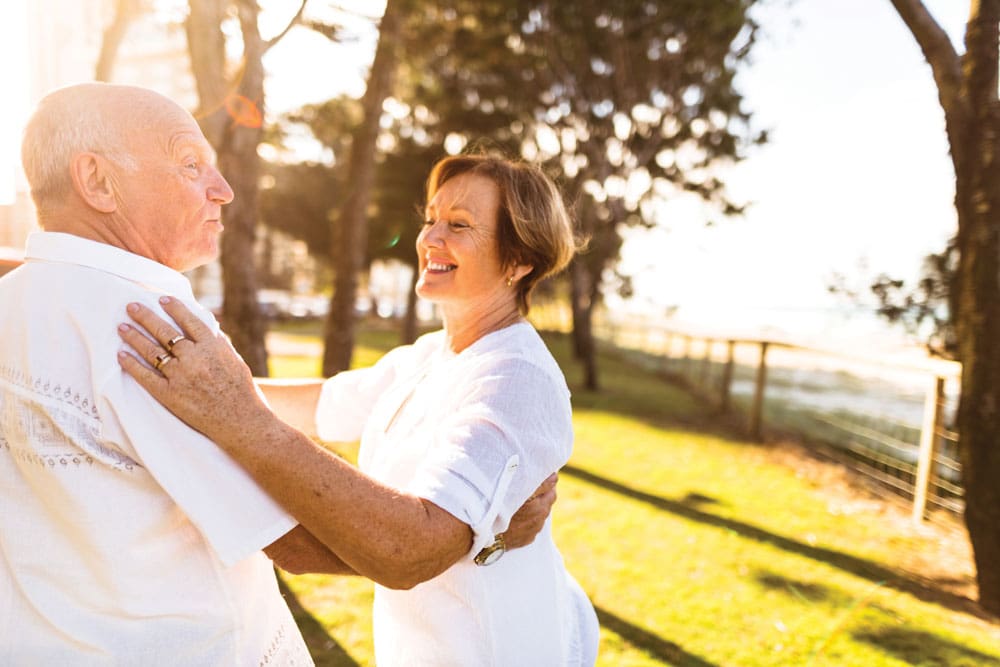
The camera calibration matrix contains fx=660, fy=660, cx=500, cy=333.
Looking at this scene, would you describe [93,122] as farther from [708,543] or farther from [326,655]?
[708,543]

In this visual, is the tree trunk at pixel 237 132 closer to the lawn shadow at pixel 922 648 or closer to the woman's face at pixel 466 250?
the woman's face at pixel 466 250

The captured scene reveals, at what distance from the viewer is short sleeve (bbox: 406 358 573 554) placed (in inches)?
56.0

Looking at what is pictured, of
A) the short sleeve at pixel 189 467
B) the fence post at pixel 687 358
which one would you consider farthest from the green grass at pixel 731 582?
the fence post at pixel 687 358

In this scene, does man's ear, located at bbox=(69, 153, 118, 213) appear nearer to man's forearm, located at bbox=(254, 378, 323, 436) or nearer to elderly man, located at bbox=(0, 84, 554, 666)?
elderly man, located at bbox=(0, 84, 554, 666)

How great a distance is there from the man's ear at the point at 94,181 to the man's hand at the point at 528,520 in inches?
47.4

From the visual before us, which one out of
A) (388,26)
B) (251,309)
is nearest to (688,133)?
(388,26)

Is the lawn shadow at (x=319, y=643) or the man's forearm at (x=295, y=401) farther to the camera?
the lawn shadow at (x=319, y=643)

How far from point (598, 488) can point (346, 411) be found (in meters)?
5.01

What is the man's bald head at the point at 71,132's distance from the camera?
1.34 metres

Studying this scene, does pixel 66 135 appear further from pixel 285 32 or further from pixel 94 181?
pixel 285 32

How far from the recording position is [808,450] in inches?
366

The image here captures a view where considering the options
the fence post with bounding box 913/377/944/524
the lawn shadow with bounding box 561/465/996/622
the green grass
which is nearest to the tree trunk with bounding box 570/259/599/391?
the green grass

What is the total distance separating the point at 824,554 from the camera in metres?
5.39

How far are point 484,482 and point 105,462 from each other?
0.74 meters
